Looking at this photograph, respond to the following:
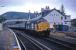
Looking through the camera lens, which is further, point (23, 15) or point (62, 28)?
point (23, 15)

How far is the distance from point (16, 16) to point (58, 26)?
46134mm

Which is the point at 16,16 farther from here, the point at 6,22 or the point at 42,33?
the point at 42,33

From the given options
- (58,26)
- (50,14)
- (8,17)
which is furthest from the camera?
(8,17)

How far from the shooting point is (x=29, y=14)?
330ft

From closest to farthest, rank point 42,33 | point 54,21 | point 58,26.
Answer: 1. point 42,33
2. point 58,26
3. point 54,21

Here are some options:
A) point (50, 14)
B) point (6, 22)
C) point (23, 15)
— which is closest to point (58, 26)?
point (50, 14)

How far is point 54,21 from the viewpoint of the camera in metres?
76.6

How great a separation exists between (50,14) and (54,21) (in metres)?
8.64

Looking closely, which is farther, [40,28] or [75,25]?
[75,25]

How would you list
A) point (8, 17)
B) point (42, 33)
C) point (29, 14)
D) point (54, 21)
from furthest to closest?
point (8, 17) → point (29, 14) → point (54, 21) → point (42, 33)

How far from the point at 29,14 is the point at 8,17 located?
93.5 feet

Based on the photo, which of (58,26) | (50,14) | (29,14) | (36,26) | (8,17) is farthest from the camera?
(8,17)

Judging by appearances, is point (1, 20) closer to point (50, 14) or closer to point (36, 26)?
point (50, 14)

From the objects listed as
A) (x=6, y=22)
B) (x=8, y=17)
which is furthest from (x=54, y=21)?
(x=8, y=17)
